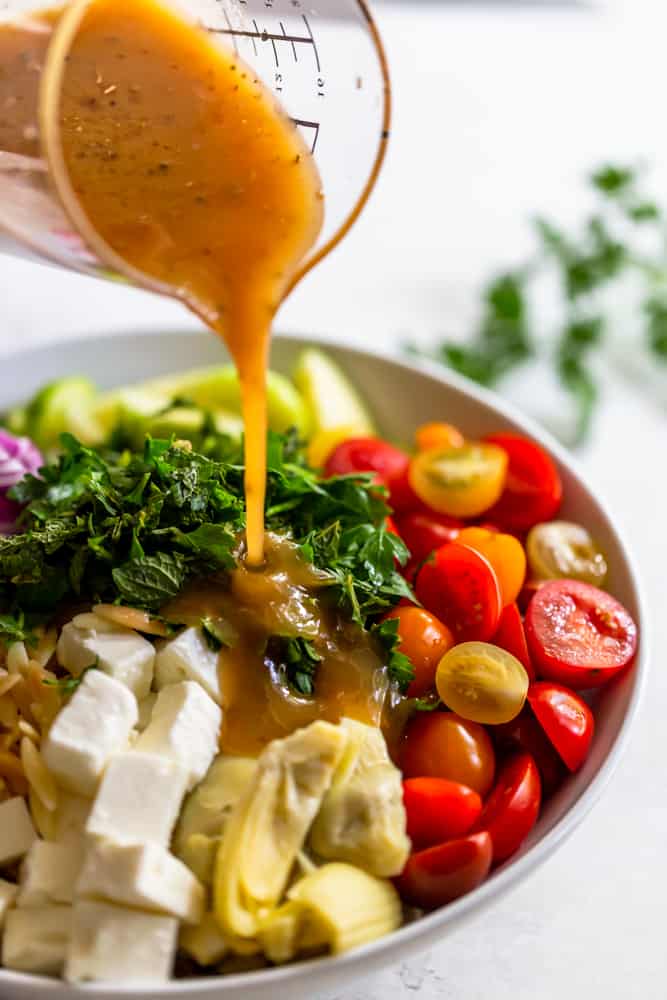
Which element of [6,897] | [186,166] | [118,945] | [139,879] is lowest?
[6,897]

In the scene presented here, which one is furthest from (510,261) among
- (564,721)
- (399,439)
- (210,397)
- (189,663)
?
(189,663)

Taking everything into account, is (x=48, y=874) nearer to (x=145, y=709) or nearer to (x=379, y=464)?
(x=145, y=709)

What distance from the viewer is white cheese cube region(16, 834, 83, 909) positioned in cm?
204

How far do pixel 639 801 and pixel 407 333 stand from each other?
2231 mm

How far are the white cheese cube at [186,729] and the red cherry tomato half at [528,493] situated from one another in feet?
3.84

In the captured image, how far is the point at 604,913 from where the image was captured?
100 inches

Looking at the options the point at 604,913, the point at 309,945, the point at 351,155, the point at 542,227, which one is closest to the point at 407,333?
the point at 542,227

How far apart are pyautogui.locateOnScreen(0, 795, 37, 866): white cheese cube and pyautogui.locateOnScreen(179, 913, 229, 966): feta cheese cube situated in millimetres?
359

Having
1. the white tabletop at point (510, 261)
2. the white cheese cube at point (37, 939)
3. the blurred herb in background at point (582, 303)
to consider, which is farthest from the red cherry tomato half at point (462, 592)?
the blurred herb in background at point (582, 303)

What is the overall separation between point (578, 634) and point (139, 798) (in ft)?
3.67

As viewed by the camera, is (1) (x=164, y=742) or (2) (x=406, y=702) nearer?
(1) (x=164, y=742)

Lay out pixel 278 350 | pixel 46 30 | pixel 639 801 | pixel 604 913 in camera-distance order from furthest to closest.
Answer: pixel 278 350, pixel 639 801, pixel 604 913, pixel 46 30

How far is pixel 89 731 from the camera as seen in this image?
83.6 inches

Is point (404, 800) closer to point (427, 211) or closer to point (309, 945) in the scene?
point (309, 945)
